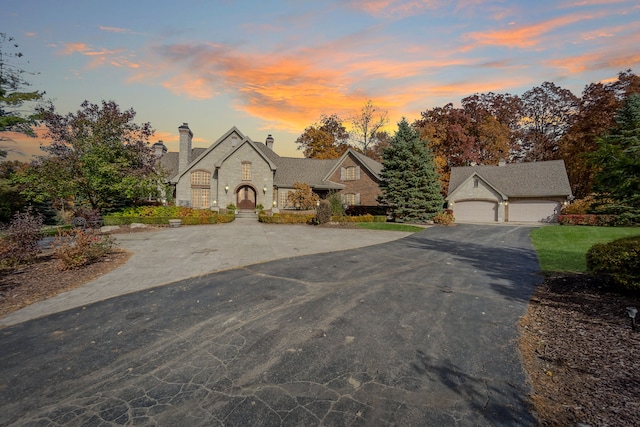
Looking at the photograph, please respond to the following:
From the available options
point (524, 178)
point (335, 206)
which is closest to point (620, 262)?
point (335, 206)

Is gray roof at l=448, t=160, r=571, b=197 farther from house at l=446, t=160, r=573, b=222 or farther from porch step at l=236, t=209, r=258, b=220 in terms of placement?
porch step at l=236, t=209, r=258, b=220

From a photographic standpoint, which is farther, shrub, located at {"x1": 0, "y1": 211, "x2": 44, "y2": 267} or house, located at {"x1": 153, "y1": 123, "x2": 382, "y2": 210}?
house, located at {"x1": 153, "y1": 123, "x2": 382, "y2": 210}

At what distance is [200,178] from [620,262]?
3288 centimetres

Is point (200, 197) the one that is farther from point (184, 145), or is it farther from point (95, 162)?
point (95, 162)

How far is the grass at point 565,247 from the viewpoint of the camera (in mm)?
10708

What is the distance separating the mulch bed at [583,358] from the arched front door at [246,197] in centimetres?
2881

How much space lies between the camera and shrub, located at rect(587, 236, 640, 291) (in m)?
6.42

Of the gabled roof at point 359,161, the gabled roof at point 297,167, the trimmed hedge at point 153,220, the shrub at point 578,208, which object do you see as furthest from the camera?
the gabled roof at point 359,161

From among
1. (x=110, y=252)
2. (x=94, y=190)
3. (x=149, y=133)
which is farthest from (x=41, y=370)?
(x=149, y=133)

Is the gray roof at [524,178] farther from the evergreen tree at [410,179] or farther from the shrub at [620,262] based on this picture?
the shrub at [620,262]

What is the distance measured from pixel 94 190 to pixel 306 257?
19.6 metres

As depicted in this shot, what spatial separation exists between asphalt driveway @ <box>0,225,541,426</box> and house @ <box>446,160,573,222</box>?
29.5 m

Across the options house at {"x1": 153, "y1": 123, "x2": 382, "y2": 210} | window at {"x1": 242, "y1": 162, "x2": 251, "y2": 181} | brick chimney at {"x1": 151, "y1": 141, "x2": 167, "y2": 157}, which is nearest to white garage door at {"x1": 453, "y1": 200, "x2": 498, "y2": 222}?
house at {"x1": 153, "y1": 123, "x2": 382, "y2": 210}

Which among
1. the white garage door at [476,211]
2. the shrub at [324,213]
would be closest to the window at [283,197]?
the shrub at [324,213]
